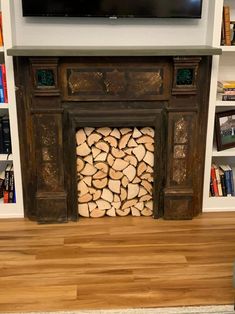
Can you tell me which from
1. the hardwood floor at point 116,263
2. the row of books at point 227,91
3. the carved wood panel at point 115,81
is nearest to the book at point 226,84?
the row of books at point 227,91

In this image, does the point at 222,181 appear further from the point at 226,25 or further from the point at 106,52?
the point at 106,52

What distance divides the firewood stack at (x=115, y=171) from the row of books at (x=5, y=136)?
1.57ft

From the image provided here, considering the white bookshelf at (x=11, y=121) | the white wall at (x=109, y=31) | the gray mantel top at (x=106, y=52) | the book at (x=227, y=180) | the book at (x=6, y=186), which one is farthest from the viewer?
the book at (x=227, y=180)

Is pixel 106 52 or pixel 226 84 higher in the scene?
pixel 106 52

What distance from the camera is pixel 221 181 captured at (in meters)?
2.94

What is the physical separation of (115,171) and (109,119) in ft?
1.24

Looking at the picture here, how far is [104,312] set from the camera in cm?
190

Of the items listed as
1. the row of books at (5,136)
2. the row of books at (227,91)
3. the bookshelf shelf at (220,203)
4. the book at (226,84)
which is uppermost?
the book at (226,84)

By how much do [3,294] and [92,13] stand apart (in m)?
1.78

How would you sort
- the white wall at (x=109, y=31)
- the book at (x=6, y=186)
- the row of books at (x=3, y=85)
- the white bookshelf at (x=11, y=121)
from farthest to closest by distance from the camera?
the book at (x=6, y=186)
the white wall at (x=109, y=31)
the row of books at (x=3, y=85)
the white bookshelf at (x=11, y=121)

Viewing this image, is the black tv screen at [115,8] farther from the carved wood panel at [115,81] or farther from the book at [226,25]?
the carved wood panel at [115,81]

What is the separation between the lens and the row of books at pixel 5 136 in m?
2.71

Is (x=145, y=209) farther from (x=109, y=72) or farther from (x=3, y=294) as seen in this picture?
(x=3, y=294)

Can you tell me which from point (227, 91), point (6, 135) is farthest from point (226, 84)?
point (6, 135)
